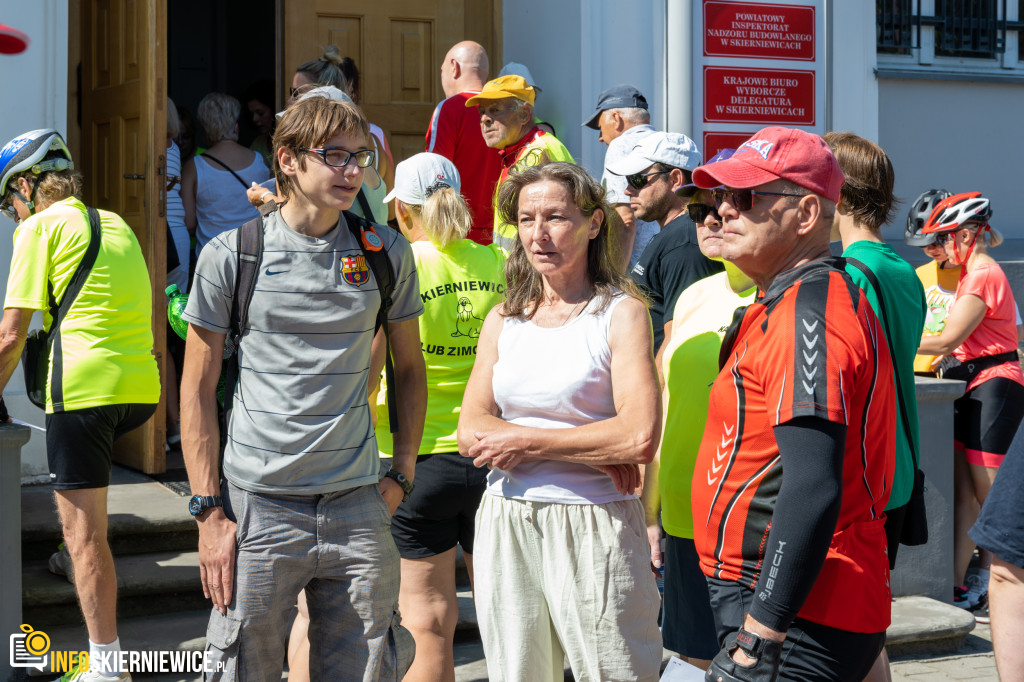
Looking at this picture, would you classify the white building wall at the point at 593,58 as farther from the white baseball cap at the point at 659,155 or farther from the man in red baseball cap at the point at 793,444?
the man in red baseball cap at the point at 793,444

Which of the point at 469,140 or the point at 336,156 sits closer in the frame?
the point at 336,156

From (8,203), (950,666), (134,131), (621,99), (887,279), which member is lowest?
(950,666)

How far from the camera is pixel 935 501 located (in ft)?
18.7

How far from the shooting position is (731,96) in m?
7.57

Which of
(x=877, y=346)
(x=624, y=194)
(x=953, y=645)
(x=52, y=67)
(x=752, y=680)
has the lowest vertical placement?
(x=953, y=645)

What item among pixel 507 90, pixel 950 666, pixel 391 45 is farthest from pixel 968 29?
pixel 950 666

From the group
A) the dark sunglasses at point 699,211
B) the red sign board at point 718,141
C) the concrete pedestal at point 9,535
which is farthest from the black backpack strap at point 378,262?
the red sign board at point 718,141

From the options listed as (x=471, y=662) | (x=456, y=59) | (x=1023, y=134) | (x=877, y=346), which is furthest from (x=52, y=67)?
(x=1023, y=134)

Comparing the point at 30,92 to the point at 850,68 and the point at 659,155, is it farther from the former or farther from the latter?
the point at 850,68

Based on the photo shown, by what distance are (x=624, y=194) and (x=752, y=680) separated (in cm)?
287

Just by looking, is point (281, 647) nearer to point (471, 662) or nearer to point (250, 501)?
point (250, 501)

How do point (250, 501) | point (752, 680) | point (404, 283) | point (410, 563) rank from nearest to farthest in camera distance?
point (752, 680), point (250, 501), point (404, 283), point (410, 563)

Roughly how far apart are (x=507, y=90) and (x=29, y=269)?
2.40m

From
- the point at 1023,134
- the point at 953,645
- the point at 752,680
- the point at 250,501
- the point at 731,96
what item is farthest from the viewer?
the point at 1023,134
